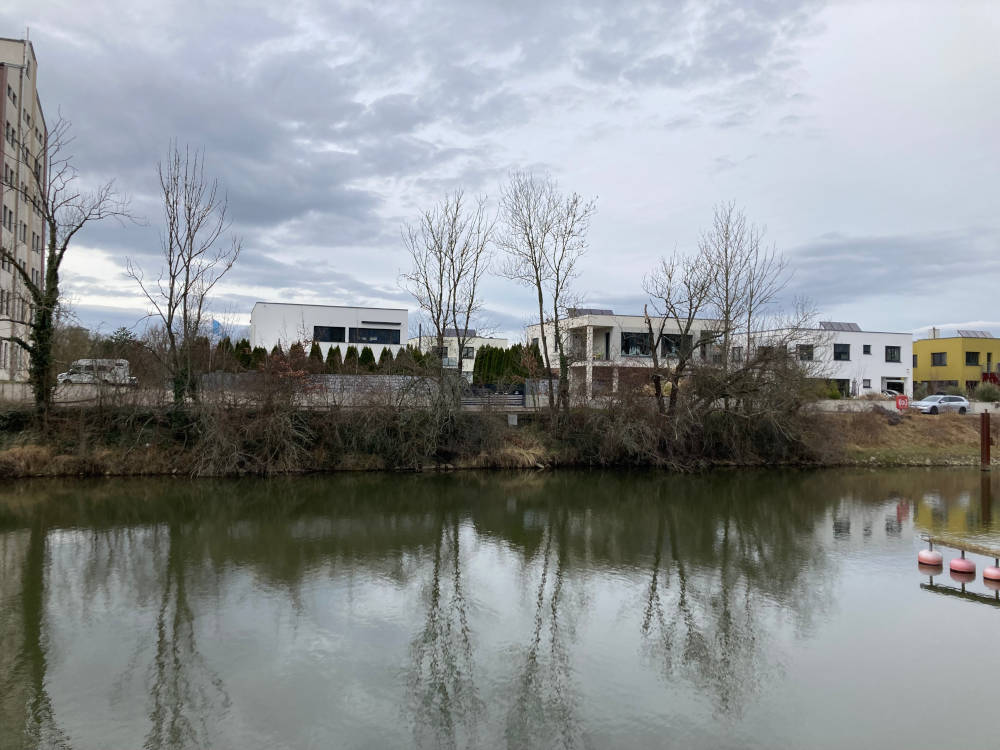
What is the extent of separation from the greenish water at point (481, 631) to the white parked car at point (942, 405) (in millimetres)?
29156

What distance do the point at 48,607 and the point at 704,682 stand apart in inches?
370

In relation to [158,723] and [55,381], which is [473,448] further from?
[158,723]

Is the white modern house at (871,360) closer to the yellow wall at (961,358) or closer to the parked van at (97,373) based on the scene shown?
the yellow wall at (961,358)

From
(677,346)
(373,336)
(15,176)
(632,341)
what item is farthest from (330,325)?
(677,346)

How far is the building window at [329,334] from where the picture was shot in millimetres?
55469

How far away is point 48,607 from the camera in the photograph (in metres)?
10.6

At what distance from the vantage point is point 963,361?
225 ft

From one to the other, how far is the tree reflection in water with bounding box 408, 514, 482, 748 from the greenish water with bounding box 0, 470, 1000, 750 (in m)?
0.04

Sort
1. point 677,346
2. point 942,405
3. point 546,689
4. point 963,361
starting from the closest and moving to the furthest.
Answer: point 546,689 → point 677,346 → point 942,405 → point 963,361

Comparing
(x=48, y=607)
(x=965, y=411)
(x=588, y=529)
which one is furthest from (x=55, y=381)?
(x=965, y=411)

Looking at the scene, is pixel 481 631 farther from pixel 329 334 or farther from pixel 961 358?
pixel 961 358

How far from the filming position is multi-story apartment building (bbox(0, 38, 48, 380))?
39938 millimetres

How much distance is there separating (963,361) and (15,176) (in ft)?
257

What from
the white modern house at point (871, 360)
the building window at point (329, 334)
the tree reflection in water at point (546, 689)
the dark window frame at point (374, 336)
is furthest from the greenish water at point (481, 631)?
the white modern house at point (871, 360)
